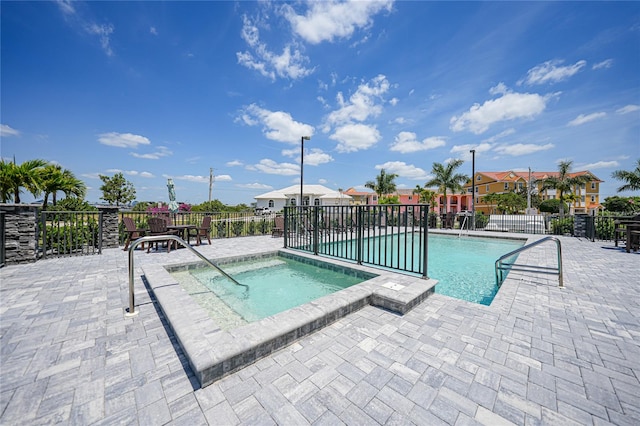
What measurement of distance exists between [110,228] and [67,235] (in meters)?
0.91

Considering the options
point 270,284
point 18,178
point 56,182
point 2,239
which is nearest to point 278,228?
point 270,284

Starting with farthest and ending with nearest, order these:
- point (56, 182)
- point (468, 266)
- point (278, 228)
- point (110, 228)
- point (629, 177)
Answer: point (629, 177) < point (56, 182) < point (278, 228) < point (110, 228) < point (468, 266)

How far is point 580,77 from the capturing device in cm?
877

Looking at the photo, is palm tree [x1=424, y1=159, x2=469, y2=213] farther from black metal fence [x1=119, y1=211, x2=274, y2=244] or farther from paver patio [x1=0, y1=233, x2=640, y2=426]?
paver patio [x1=0, y1=233, x2=640, y2=426]

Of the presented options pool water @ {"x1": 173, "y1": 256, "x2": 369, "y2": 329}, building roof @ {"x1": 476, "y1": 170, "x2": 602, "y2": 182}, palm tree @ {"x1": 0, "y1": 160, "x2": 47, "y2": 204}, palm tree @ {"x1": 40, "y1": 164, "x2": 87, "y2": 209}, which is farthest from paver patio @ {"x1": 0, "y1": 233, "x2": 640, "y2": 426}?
building roof @ {"x1": 476, "y1": 170, "x2": 602, "y2": 182}

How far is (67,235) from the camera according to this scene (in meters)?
6.30

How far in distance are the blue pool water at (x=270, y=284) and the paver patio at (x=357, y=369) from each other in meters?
1.21

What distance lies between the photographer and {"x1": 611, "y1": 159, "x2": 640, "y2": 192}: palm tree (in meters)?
15.7

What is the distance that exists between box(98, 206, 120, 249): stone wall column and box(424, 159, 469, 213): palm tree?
25.0 m

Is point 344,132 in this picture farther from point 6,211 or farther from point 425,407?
point 425,407

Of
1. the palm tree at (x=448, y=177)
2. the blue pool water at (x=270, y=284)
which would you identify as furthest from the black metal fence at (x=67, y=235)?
the palm tree at (x=448, y=177)

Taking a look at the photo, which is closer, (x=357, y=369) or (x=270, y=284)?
(x=357, y=369)

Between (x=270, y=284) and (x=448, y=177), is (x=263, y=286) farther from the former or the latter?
(x=448, y=177)

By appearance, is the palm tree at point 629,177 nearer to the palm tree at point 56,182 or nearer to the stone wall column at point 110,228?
the stone wall column at point 110,228
